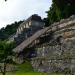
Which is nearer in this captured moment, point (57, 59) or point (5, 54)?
point (5, 54)

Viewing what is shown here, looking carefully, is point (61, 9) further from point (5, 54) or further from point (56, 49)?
point (5, 54)

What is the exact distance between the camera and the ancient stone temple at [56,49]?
99.9 feet

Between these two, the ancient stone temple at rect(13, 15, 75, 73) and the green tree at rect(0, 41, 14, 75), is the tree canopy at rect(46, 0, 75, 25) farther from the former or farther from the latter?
the green tree at rect(0, 41, 14, 75)

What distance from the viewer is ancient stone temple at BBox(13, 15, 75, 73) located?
99.9 feet

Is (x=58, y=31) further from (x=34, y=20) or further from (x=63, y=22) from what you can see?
(x=34, y=20)

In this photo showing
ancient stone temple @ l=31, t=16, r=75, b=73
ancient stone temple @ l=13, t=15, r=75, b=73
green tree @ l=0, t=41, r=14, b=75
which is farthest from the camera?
ancient stone temple @ l=13, t=15, r=75, b=73

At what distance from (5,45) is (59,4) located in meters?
24.7

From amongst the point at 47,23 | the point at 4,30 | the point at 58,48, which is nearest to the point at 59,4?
the point at 47,23

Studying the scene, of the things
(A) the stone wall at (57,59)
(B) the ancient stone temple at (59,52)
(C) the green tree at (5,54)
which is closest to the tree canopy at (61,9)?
(B) the ancient stone temple at (59,52)

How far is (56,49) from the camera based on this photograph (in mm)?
35000

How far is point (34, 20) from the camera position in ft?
230

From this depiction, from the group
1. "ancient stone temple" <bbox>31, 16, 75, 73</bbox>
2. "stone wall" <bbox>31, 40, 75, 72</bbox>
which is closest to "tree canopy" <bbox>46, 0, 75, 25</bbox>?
"ancient stone temple" <bbox>31, 16, 75, 73</bbox>

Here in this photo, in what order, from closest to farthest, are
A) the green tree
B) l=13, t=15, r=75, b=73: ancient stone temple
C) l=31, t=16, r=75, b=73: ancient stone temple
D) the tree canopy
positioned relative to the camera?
the green tree
l=31, t=16, r=75, b=73: ancient stone temple
l=13, t=15, r=75, b=73: ancient stone temple
the tree canopy

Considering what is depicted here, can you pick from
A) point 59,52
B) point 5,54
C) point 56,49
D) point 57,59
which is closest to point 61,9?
point 56,49
